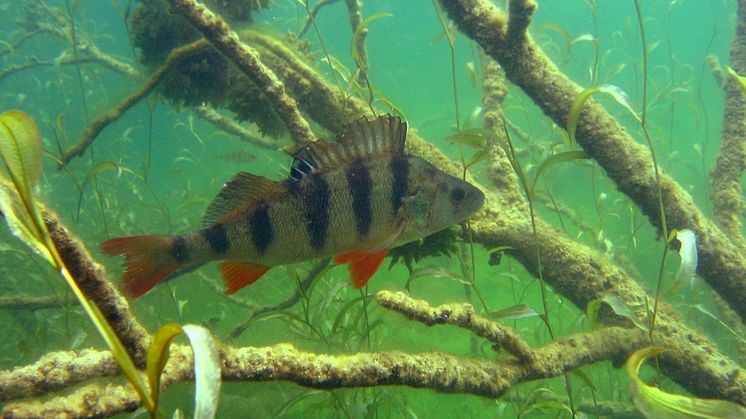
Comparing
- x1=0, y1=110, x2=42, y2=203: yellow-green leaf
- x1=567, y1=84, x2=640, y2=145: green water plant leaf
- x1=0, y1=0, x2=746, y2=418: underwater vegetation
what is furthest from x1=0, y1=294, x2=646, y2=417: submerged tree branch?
x1=567, y1=84, x2=640, y2=145: green water plant leaf

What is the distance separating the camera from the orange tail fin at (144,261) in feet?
7.26

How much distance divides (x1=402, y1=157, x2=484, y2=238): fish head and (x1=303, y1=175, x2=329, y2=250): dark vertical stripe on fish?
1.60ft

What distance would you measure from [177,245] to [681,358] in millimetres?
3675

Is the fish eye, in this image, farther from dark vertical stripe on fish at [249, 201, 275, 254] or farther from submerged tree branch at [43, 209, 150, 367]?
submerged tree branch at [43, 209, 150, 367]

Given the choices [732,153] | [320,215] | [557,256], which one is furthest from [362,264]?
[732,153]

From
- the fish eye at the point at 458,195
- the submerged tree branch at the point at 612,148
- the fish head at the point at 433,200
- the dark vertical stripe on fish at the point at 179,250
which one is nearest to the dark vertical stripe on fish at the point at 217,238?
the dark vertical stripe on fish at the point at 179,250

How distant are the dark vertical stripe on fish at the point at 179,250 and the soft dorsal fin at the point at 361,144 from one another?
0.81 meters

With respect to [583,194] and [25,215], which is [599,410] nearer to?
[25,215]

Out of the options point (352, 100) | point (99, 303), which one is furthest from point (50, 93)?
point (99, 303)

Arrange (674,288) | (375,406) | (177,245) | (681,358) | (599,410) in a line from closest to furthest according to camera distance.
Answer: (177,245), (674,288), (681,358), (375,406), (599,410)

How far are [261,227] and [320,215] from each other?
1.15 ft

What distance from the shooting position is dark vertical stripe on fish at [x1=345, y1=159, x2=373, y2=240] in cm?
246

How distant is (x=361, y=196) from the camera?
2.48 metres

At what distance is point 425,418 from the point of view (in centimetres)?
507
